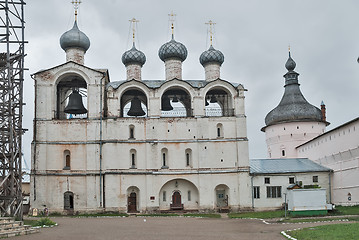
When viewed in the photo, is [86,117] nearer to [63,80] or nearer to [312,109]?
[63,80]

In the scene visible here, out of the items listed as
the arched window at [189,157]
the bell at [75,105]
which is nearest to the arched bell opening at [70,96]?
the bell at [75,105]

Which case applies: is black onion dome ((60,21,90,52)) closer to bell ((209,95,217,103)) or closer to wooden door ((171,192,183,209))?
bell ((209,95,217,103))

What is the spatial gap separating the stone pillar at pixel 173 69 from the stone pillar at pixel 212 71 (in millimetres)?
2264

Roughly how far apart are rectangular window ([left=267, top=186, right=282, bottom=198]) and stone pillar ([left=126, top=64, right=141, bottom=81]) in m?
13.0

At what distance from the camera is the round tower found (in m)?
46.0

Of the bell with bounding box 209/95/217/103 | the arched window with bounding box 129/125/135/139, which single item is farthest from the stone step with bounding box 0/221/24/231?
the bell with bounding box 209/95/217/103

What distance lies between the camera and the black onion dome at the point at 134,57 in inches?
1512

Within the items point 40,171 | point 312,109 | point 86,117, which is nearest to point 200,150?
point 86,117

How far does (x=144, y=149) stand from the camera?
35.4 metres

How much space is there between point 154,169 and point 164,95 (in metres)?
6.45

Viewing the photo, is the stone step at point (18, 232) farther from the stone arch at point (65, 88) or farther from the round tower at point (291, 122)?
the round tower at point (291, 122)

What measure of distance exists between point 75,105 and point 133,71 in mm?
5654

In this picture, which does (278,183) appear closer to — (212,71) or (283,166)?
(283,166)

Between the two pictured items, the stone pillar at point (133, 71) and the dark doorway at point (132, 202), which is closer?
the dark doorway at point (132, 202)
